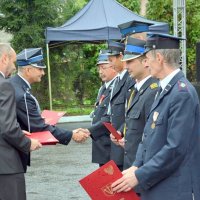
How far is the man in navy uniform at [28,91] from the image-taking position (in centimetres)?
528

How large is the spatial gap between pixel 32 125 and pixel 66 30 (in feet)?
34.3

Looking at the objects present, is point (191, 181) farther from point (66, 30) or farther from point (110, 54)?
point (66, 30)

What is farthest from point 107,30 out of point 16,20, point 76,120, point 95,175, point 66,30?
point 95,175

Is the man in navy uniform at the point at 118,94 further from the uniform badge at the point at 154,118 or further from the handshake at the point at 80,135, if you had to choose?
the uniform badge at the point at 154,118

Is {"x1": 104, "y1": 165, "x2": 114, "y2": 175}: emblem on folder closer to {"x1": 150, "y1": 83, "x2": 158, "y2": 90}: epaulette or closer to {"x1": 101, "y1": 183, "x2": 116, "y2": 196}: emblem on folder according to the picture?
{"x1": 101, "y1": 183, "x2": 116, "y2": 196}: emblem on folder

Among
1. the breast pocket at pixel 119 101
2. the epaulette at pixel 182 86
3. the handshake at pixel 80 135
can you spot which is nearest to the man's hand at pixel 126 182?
the epaulette at pixel 182 86

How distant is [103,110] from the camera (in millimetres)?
6242

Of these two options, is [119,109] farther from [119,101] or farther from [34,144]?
[34,144]

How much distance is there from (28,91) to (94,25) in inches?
429

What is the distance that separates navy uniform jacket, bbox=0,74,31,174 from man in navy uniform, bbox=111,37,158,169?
0.82 m

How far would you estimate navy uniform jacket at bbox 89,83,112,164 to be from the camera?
6.09 meters

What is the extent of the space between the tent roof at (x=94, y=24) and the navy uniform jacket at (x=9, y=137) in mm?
10836

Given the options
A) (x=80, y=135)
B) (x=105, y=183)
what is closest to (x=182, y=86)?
(x=105, y=183)

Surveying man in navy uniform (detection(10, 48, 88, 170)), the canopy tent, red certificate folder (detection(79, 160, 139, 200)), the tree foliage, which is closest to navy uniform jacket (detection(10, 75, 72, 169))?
man in navy uniform (detection(10, 48, 88, 170))
